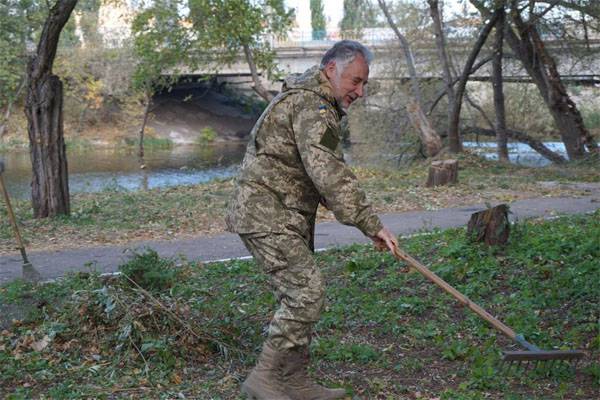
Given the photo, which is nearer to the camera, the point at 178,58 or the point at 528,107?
the point at 178,58

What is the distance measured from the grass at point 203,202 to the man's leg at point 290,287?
6.18 m

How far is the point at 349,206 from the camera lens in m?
4.23

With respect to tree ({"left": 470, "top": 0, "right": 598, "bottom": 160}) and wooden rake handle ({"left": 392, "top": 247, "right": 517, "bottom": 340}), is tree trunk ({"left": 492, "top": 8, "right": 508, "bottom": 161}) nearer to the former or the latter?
tree ({"left": 470, "top": 0, "right": 598, "bottom": 160})

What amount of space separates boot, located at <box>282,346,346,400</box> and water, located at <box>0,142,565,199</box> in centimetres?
1506

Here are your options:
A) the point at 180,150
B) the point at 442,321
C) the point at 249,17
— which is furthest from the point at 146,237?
the point at 180,150

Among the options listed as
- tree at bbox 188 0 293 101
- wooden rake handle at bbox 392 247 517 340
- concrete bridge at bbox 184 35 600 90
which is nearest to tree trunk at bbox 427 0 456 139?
concrete bridge at bbox 184 35 600 90

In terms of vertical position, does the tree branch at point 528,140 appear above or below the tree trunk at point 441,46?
Result: below

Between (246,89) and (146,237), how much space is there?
38.5m

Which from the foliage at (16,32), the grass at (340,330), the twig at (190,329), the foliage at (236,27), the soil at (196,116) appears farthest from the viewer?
the soil at (196,116)

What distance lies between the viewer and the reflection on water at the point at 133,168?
76.3 ft

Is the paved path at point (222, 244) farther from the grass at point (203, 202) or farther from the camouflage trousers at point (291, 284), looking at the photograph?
the camouflage trousers at point (291, 284)

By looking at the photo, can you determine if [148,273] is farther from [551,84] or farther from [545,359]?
[551,84]

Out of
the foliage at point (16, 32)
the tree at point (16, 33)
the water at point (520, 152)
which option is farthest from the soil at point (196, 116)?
the water at point (520, 152)

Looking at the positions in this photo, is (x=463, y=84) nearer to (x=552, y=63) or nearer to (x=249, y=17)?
(x=552, y=63)
